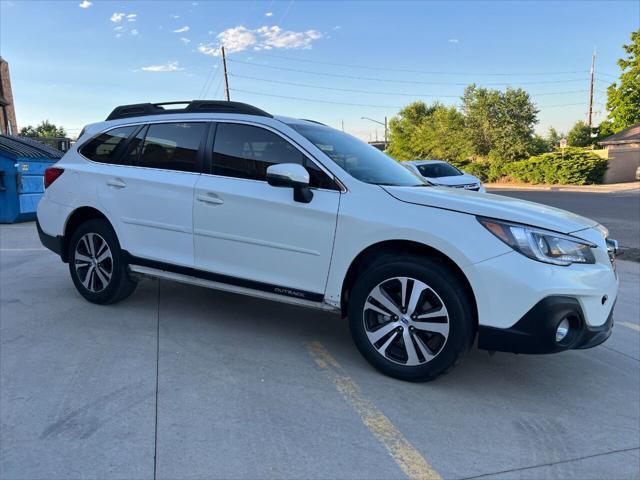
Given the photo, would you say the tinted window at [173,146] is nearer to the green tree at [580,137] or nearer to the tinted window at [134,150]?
the tinted window at [134,150]

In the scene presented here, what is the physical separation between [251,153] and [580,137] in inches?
2073

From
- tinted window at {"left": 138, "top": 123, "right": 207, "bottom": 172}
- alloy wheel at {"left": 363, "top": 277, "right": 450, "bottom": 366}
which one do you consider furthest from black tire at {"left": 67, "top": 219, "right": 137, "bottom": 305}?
alloy wheel at {"left": 363, "top": 277, "right": 450, "bottom": 366}

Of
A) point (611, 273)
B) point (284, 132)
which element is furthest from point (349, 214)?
point (611, 273)

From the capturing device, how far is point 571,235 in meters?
3.01

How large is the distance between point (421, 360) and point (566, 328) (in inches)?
34.8

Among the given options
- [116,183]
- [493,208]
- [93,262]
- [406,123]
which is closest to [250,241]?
[116,183]

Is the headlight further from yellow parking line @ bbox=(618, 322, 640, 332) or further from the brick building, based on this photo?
the brick building

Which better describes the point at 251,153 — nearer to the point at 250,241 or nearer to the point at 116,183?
the point at 250,241

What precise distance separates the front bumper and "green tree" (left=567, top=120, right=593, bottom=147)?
50.0 meters

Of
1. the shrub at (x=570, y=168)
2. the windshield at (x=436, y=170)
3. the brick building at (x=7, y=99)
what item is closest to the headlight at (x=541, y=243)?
the windshield at (x=436, y=170)

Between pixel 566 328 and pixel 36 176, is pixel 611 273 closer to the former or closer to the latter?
pixel 566 328

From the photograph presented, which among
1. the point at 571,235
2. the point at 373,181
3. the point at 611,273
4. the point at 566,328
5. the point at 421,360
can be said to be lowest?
the point at 421,360

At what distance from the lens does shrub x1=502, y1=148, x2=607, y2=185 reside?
2917 cm

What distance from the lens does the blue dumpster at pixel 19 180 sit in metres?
10.7
